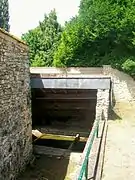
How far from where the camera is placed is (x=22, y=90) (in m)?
10.9

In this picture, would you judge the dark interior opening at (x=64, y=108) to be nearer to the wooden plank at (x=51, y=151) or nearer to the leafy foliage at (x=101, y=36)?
the wooden plank at (x=51, y=151)

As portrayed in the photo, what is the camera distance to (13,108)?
9.70 metres

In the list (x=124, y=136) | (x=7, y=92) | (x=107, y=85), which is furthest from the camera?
(x=107, y=85)

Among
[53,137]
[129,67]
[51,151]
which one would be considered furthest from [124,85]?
[51,151]

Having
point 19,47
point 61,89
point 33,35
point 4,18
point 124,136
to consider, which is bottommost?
point 124,136

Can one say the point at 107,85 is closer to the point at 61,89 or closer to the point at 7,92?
the point at 61,89

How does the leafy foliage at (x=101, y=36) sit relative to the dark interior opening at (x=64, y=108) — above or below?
above

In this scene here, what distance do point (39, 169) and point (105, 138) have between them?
312cm

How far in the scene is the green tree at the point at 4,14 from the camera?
4228 centimetres

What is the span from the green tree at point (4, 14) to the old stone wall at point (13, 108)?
32547 mm

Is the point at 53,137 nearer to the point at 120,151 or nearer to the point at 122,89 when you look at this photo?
the point at 122,89

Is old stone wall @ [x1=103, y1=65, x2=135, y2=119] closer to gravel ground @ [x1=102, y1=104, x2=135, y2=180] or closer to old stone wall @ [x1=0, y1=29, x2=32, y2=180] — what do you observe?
gravel ground @ [x1=102, y1=104, x2=135, y2=180]

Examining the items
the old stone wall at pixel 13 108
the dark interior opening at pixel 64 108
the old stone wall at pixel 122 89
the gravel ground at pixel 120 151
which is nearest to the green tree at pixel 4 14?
the old stone wall at pixel 122 89

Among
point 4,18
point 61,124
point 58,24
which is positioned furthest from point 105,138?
point 4,18
